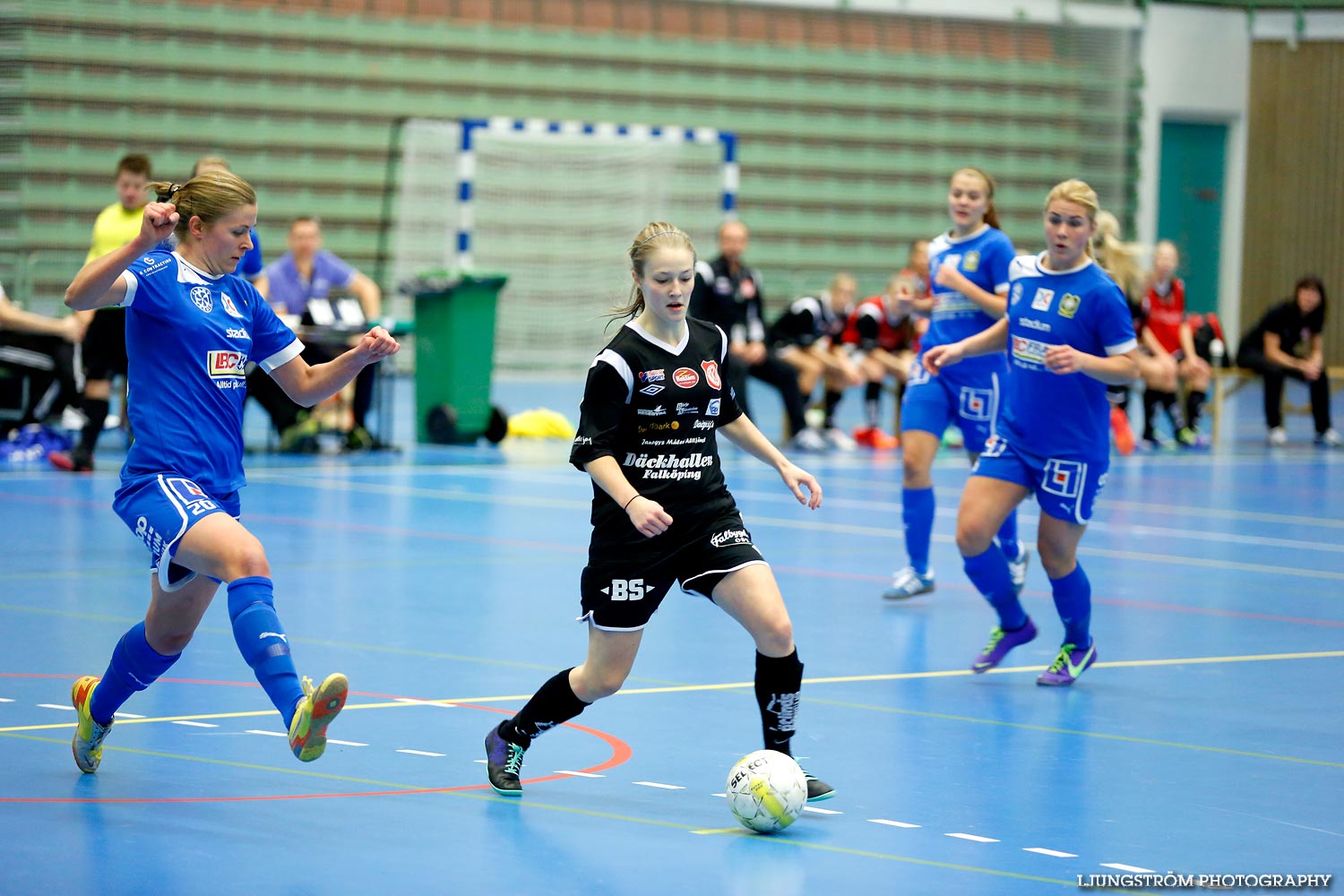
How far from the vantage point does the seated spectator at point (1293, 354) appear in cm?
1945

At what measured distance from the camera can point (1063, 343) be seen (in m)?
6.88

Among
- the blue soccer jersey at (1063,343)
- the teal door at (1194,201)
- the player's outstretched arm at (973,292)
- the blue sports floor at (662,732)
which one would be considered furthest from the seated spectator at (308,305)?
the teal door at (1194,201)

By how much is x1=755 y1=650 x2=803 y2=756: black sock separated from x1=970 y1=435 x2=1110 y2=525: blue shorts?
217cm

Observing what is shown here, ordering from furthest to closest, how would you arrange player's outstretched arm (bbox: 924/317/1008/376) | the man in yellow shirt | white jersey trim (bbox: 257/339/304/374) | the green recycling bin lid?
the green recycling bin lid < the man in yellow shirt < player's outstretched arm (bbox: 924/317/1008/376) < white jersey trim (bbox: 257/339/304/374)

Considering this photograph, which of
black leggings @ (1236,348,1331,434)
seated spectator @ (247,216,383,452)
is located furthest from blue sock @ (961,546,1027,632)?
black leggings @ (1236,348,1331,434)

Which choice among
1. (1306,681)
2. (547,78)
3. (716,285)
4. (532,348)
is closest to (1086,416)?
(1306,681)

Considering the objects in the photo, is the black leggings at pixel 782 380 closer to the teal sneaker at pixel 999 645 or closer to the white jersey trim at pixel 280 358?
the teal sneaker at pixel 999 645

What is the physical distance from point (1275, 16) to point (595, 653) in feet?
93.1

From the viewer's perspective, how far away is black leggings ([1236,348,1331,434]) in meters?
19.5

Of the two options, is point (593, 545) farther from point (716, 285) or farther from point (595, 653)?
point (716, 285)

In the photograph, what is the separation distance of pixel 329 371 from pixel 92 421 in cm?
844

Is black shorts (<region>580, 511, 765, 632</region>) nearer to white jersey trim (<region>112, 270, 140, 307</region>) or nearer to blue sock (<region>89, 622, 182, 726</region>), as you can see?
blue sock (<region>89, 622, 182, 726</region>)

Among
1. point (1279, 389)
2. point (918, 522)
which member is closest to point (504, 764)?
point (918, 522)

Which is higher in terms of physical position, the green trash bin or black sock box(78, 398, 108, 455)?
the green trash bin
